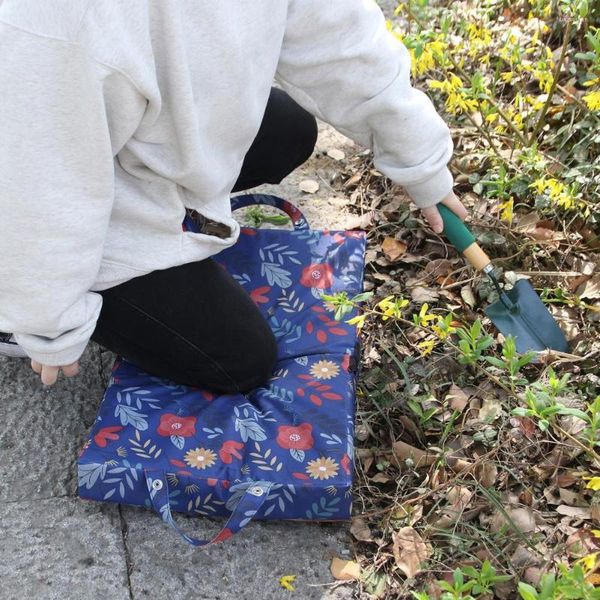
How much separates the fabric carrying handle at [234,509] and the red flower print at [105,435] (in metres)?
0.11

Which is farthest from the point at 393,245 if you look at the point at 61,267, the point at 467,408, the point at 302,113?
the point at 61,267

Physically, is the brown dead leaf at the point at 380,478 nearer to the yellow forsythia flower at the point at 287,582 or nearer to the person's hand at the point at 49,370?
the yellow forsythia flower at the point at 287,582

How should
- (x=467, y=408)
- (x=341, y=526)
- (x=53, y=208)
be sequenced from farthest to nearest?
(x=467, y=408) < (x=341, y=526) < (x=53, y=208)

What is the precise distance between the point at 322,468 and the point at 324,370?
26cm

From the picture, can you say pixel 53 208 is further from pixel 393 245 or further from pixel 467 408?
pixel 393 245

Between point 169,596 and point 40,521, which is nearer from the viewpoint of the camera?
point 169,596

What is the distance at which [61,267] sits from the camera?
1424mm

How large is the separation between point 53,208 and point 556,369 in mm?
1102

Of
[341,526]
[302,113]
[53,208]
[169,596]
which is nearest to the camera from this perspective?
[53,208]

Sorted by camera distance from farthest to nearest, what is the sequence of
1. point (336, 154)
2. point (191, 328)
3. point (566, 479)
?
point (336, 154)
point (191, 328)
point (566, 479)

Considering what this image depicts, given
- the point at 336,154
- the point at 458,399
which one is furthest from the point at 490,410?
the point at 336,154

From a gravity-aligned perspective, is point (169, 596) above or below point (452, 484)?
below

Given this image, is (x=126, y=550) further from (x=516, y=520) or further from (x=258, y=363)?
(x=516, y=520)

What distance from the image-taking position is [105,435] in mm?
1704
